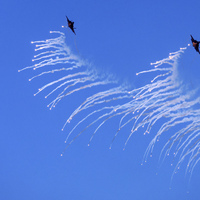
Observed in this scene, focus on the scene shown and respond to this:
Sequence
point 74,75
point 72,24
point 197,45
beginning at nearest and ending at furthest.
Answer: point 197,45, point 72,24, point 74,75

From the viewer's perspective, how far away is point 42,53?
31.3m

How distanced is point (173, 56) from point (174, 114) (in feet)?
16.7

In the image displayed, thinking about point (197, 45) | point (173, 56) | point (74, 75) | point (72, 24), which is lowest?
point (197, 45)

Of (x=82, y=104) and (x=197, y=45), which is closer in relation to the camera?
(x=197, y=45)

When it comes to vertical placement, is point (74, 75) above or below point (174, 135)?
above

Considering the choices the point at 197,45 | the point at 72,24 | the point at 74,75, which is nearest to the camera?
the point at 197,45

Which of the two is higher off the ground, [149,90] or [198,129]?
[149,90]

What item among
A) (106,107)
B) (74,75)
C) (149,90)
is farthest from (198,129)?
(74,75)

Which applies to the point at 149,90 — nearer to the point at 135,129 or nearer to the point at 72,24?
the point at 135,129

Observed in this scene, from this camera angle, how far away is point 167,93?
31.2m

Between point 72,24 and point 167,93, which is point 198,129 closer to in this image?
point 167,93

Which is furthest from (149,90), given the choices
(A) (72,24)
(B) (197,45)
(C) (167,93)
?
(A) (72,24)

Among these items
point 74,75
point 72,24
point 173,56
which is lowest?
point 173,56

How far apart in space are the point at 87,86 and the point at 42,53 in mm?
4615
